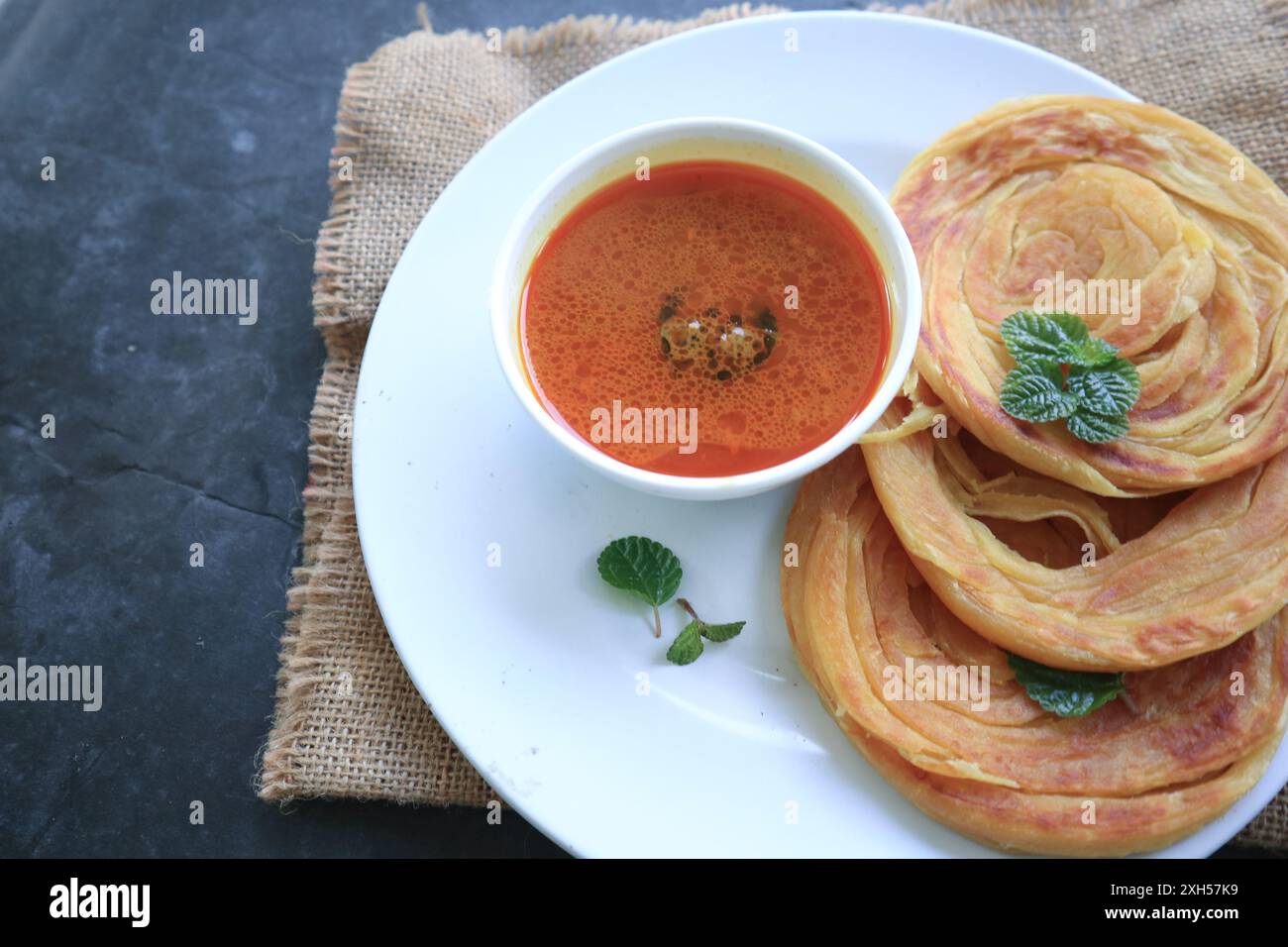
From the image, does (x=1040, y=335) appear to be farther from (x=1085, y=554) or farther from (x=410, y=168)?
(x=410, y=168)

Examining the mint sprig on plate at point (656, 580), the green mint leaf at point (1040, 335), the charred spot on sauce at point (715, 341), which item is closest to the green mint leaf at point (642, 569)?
the mint sprig on plate at point (656, 580)

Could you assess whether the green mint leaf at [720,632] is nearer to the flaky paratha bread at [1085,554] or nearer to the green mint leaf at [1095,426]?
the flaky paratha bread at [1085,554]

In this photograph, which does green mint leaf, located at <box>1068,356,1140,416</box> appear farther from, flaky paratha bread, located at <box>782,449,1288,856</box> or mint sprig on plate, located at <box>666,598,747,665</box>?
mint sprig on plate, located at <box>666,598,747,665</box>

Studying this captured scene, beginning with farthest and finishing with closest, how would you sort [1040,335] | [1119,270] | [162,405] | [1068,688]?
[162,405] < [1119,270] < [1040,335] < [1068,688]

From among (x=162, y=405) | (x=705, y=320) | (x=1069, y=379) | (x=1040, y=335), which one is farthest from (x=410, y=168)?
(x=1069, y=379)

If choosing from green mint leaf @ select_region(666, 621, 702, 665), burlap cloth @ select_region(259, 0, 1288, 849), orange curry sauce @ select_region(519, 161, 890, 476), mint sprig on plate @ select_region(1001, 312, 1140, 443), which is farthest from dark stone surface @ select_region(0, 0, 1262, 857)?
mint sprig on plate @ select_region(1001, 312, 1140, 443)
